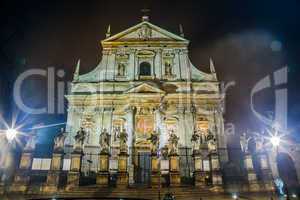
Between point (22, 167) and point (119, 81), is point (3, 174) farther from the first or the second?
point (119, 81)

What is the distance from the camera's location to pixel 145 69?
88.6 feet

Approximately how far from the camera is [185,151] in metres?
22.0

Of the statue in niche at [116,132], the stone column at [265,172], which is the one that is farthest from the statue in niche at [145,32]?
the stone column at [265,172]

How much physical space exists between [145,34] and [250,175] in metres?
18.5

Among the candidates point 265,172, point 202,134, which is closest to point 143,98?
point 202,134

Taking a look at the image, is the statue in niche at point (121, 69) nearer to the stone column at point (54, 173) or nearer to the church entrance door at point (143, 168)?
the church entrance door at point (143, 168)

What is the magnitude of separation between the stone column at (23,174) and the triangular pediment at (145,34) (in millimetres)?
16024

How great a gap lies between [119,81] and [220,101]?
9647mm

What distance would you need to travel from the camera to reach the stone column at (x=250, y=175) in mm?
14062

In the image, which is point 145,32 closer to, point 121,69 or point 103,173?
point 121,69

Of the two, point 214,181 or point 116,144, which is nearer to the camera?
point 214,181

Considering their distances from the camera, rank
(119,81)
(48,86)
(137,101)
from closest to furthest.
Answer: (137,101) → (119,81) → (48,86)

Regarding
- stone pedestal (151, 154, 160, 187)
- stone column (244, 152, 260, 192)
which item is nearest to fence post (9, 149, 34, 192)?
stone pedestal (151, 154, 160, 187)

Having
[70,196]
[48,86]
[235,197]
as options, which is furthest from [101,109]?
[235,197]
